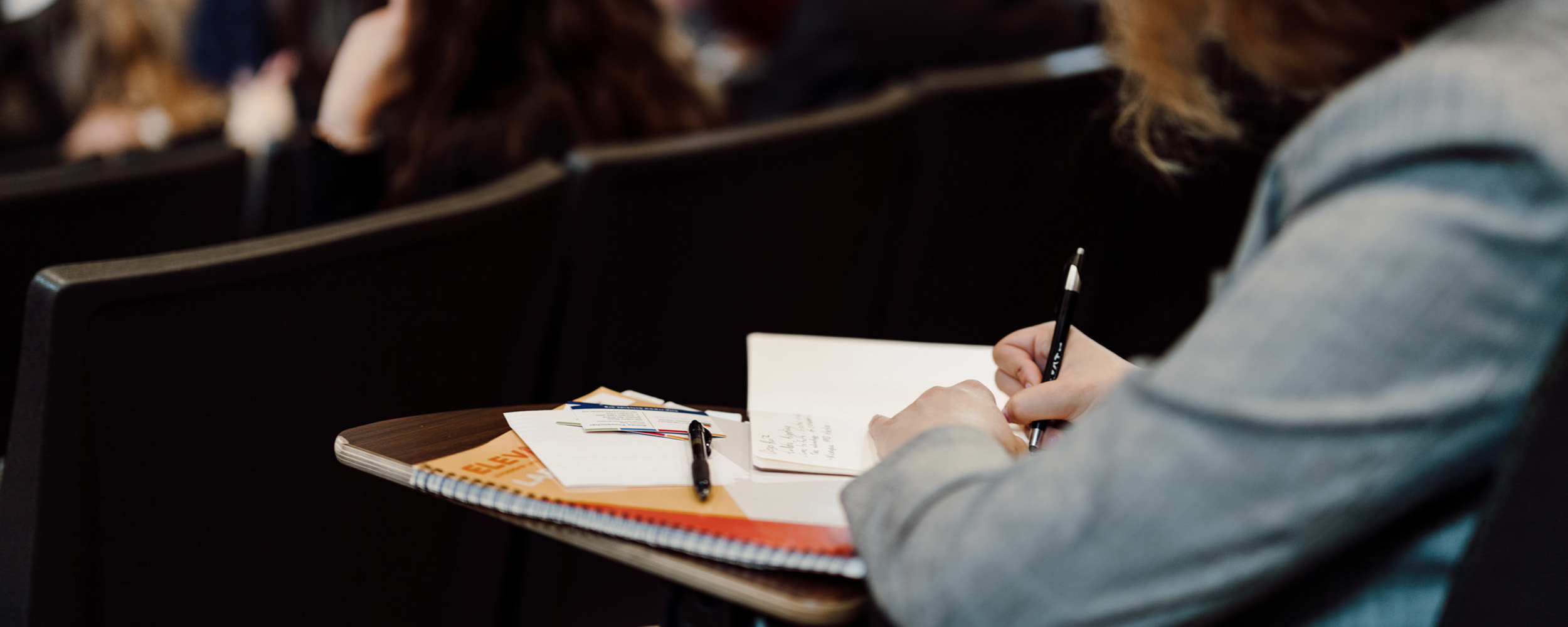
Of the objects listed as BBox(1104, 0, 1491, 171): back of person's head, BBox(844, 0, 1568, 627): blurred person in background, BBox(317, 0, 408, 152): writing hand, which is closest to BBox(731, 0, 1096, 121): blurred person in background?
BBox(317, 0, 408, 152): writing hand

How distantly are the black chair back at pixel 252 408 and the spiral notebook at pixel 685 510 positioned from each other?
321 millimetres

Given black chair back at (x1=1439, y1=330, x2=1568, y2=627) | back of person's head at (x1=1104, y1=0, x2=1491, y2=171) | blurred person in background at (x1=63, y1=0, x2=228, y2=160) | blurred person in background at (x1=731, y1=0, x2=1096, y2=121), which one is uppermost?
blurred person in background at (x1=63, y1=0, x2=228, y2=160)

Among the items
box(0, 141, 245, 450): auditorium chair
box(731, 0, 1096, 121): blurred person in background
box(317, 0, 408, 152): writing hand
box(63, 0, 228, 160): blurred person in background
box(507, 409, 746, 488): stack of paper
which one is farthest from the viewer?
box(63, 0, 228, 160): blurred person in background

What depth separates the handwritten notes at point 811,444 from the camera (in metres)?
0.77

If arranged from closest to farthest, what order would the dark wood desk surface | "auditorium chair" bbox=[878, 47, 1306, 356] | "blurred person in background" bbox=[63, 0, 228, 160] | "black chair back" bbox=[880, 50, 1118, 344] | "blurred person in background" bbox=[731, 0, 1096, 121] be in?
the dark wood desk surface < "auditorium chair" bbox=[878, 47, 1306, 356] < "black chair back" bbox=[880, 50, 1118, 344] < "blurred person in background" bbox=[731, 0, 1096, 121] < "blurred person in background" bbox=[63, 0, 228, 160]

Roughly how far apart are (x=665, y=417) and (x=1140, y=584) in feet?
1.31

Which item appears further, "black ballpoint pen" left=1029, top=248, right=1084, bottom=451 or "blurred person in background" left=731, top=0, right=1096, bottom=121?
"blurred person in background" left=731, top=0, right=1096, bottom=121

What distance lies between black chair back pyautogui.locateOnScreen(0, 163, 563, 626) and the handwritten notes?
422 millimetres

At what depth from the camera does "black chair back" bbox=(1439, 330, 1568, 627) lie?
0.52 metres

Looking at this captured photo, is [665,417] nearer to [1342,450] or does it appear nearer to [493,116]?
[1342,450]

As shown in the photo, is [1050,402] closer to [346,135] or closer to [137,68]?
[346,135]

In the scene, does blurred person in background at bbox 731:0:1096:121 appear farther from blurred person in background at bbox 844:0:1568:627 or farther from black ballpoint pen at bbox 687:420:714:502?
blurred person in background at bbox 844:0:1568:627

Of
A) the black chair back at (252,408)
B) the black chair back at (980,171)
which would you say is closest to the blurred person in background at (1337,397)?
the black chair back at (252,408)

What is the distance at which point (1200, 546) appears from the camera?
54cm
